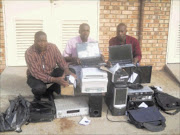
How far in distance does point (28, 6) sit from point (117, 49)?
2193mm

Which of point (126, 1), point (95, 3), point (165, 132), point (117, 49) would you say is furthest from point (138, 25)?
point (165, 132)

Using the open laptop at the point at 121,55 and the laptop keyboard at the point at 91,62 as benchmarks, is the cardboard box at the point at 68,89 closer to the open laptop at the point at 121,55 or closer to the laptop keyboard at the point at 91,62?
the laptop keyboard at the point at 91,62

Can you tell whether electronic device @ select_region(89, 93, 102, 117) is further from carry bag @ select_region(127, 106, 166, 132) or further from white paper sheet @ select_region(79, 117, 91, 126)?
carry bag @ select_region(127, 106, 166, 132)

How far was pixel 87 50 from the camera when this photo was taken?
3.91m

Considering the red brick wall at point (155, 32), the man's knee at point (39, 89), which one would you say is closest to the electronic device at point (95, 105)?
the man's knee at point (39, 89)

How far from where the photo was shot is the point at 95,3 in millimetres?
5051

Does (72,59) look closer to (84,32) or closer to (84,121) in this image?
(84,32)

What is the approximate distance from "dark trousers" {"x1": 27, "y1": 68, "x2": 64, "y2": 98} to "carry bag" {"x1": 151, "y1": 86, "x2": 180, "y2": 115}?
163 centimetres

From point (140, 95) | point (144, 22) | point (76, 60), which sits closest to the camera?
point (140, 95)

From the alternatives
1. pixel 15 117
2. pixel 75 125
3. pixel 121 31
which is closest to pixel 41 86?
pixel 15 117

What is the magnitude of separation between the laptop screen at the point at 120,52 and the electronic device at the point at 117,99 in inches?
18.1

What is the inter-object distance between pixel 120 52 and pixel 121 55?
0.17 ft

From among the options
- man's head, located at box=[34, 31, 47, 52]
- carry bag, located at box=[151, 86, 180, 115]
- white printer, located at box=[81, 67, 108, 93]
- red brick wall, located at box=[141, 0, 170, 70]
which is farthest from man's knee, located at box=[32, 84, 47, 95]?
red brick wall, located at box=[141, 0, 170, 70]

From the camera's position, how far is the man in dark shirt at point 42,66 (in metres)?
3.65
